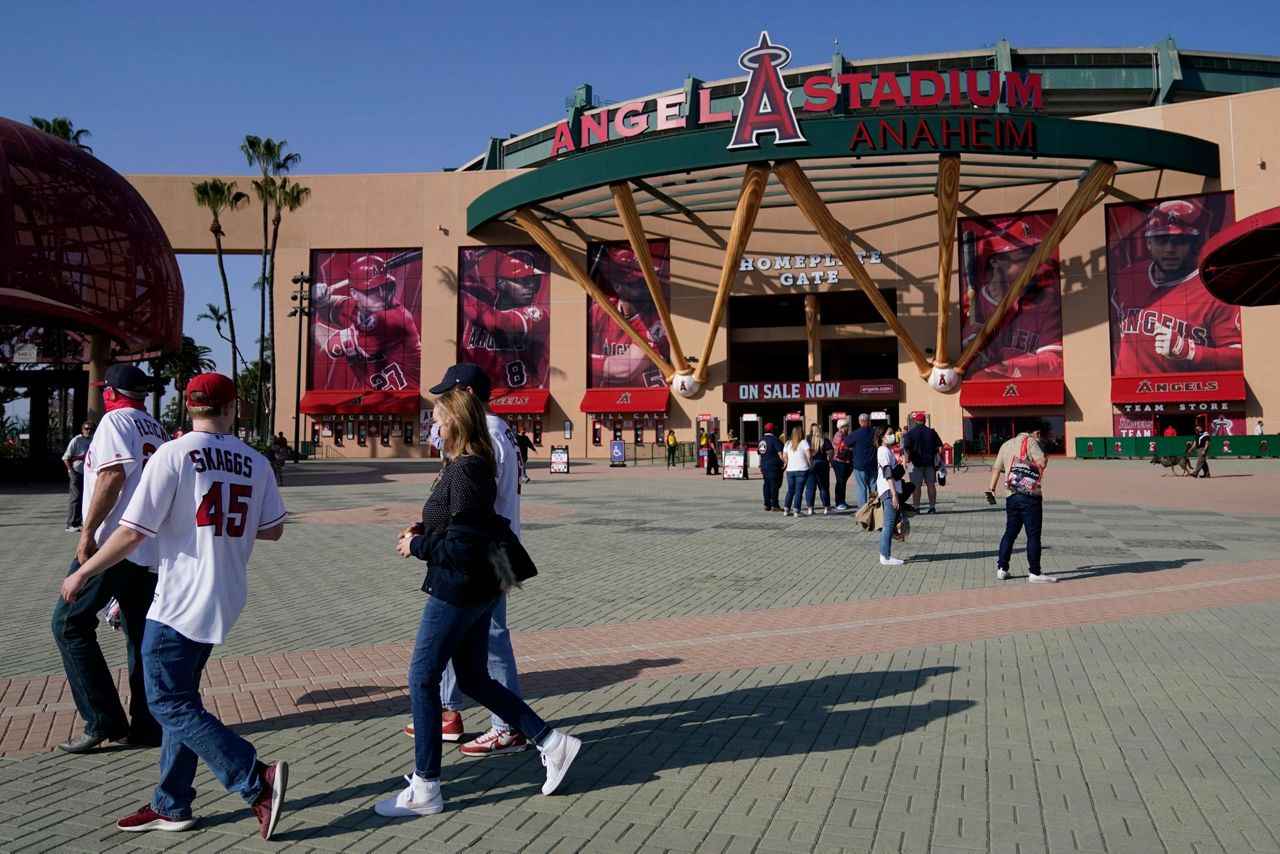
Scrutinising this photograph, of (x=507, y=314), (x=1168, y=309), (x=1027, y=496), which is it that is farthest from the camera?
(x=507, y=314)

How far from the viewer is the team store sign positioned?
147ft

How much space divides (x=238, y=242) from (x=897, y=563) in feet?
165

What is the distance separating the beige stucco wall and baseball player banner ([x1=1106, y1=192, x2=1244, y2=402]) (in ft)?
1.80

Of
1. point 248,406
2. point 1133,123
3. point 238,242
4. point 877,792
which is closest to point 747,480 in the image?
point 877,792

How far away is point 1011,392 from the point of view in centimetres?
4172

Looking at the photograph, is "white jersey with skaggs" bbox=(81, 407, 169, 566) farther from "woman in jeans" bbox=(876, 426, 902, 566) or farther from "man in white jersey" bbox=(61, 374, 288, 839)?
"woman in jeans" bbox=(876, 426, 902, 566)

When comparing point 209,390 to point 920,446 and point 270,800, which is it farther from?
point 920,446

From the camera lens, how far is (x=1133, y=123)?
40.8 m

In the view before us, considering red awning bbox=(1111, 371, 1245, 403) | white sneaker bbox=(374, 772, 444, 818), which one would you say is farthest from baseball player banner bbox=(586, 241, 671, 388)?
white sneaker bbox=(374, 772, 444, 818)

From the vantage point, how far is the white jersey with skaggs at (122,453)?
409 cm

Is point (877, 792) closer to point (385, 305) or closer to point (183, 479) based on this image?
point (183, 479)

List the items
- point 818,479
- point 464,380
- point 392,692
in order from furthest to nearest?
point 818,479
point 392,692
point 464,380

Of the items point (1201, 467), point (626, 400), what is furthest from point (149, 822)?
point (626, 400)

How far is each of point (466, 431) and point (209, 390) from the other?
3.42 ft
